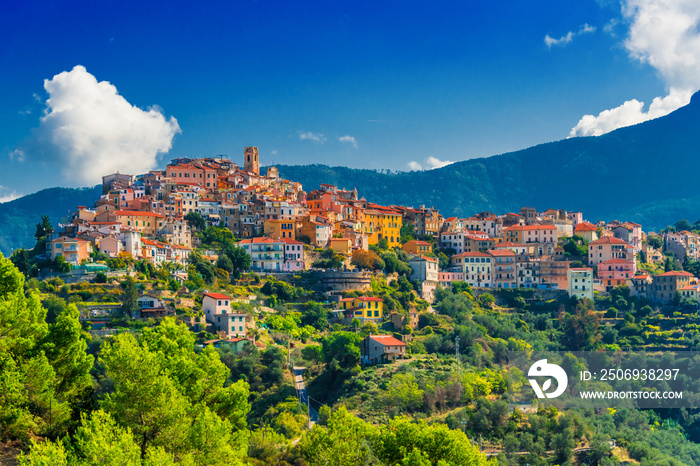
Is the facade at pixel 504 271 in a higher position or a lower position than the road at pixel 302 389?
higher

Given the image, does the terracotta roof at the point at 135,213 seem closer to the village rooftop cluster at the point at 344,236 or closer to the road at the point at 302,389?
the village rooftop cluster at the point at 344,236

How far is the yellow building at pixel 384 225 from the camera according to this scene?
83.2 meters

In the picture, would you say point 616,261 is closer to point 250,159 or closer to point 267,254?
point 267,254

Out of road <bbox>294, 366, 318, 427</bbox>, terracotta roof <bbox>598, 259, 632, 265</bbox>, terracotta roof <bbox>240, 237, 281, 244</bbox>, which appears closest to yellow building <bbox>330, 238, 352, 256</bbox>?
terracotta roof <bbox>240, 237, 281, 244</bbox>

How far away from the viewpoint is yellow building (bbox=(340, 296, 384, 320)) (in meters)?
62.9

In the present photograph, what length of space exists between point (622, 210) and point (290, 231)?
131357mm

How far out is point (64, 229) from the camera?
66.8m

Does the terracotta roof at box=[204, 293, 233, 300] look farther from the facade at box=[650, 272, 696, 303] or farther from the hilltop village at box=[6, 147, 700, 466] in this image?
the facade at box=[650, 272, 696, 303]

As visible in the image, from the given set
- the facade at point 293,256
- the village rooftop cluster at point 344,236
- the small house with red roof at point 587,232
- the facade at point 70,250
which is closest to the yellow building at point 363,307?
the village rooftop cluster at point 344,236

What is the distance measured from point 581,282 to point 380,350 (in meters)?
29.5

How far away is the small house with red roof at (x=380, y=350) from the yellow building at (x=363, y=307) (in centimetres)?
809

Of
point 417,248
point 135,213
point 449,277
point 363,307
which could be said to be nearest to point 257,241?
point 135,213

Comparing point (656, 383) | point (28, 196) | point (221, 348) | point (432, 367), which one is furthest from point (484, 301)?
point (28, 196)

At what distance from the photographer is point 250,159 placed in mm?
96062
